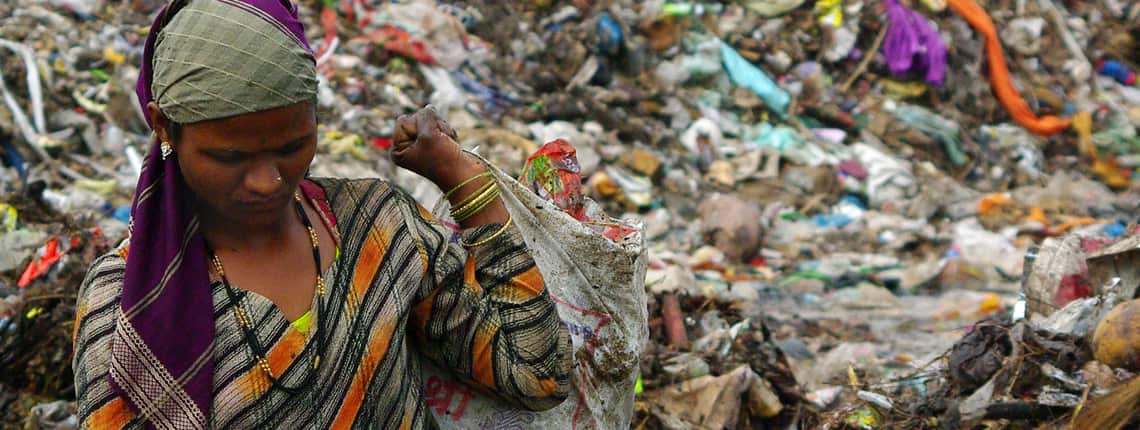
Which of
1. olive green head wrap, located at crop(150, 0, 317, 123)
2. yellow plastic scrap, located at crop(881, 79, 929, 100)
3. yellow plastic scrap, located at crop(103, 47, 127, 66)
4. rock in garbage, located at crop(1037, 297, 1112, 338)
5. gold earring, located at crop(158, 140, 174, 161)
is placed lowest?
yellow plastic scrap, located at crop(881, 79, 929, 100)

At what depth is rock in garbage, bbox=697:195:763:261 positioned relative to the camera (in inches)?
270

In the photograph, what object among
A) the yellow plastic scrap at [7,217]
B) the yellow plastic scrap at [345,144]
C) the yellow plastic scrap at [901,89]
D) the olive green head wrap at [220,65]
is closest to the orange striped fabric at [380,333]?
the olive green head wrap at [220,65]

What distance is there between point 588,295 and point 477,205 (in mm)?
342

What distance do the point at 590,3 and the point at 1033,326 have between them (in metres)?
6.36

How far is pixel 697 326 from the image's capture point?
3842 mm

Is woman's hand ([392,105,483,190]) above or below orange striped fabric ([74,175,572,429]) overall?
above

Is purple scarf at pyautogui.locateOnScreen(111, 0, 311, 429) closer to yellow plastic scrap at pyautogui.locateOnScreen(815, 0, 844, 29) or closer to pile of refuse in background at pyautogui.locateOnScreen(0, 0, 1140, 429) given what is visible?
pile of refuse in background at pyautogui.locateOnScreen(0, 0, 1140, 429)

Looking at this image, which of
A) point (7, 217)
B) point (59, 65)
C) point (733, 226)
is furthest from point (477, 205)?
point (59, 65)

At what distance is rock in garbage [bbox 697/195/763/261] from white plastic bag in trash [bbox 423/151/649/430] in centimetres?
498

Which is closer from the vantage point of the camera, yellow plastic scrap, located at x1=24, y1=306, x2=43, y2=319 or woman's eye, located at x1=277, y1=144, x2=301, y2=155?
woman's eye, located at x1=277, y1=144, x2=301, y2=155

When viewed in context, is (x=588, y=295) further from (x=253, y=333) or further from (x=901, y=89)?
(x=901, y=89)

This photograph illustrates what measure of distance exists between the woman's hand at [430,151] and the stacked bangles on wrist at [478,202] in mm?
19

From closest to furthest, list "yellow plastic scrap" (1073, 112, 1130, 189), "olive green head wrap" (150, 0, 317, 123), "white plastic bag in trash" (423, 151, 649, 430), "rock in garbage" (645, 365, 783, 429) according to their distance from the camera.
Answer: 1. "olive green head wrap" (150, 0, 317, 123)
2. "white plastic bag in trash" (423, 151, 649, 430)
3. "rock in garbage" (645, 365, 783, 429)
4. "yellow plastic scrap" (1073, 112, 1130, 189)

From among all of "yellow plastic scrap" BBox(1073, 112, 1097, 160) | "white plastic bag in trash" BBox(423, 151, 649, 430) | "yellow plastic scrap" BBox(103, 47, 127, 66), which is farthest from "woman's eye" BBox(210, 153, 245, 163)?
"yellow plastic scrap" BBox(1073, 112, 1097, 160)
